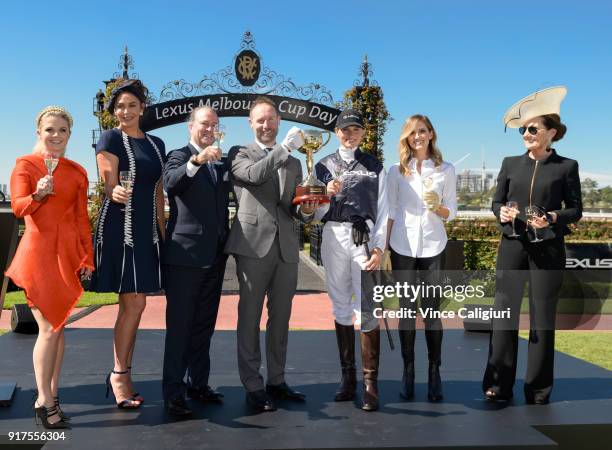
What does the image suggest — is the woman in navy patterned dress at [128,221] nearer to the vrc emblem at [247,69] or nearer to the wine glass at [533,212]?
the wine glass at [533,212]

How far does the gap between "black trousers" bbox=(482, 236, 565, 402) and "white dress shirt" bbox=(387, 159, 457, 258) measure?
0.52m

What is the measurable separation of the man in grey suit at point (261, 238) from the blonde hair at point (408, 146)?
2.34ft

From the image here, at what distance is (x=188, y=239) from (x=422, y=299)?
5.10ft

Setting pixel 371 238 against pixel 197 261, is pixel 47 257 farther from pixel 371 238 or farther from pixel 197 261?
pixel 371 238

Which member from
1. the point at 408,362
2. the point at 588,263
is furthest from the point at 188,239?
the point at 588,263

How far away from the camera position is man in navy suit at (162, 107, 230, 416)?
3.53 meters

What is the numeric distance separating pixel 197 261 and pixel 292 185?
0.78 meters

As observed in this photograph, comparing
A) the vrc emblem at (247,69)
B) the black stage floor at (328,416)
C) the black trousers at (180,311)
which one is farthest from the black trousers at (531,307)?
the vrc emblem at (247,69)

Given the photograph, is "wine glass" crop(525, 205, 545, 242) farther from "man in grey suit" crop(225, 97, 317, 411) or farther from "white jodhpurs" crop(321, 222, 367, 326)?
"man in grey suit" crop(225, 97, 317, 411)

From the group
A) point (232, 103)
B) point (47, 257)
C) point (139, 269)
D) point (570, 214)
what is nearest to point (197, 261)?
point (139, 269)

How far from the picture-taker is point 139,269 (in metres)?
3.55

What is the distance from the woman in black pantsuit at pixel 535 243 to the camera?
12.6 ft

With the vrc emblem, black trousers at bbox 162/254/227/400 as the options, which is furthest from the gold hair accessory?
the vrc emblem

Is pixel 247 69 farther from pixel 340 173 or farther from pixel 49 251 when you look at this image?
pixel 49 251
